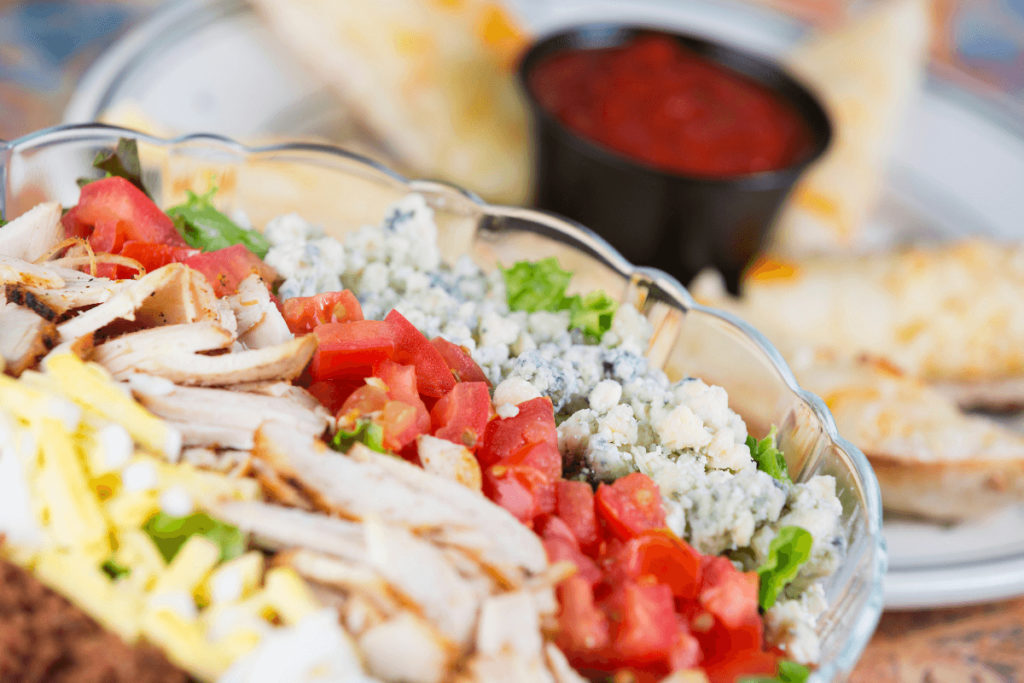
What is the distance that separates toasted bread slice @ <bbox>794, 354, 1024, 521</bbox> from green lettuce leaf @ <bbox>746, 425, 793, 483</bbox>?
90cm

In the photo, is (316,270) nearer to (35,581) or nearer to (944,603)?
(35,581)

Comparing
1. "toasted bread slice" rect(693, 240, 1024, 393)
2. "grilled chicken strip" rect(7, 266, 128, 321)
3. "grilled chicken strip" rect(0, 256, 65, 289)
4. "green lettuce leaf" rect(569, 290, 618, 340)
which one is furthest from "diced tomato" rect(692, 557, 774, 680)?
"toasted bread slice" rect(693, 240, 1024, 393)

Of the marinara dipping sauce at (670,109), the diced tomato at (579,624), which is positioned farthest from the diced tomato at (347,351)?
the marinara dipping sauce at (670,109)

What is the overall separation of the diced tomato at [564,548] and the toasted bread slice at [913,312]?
185 centimetres

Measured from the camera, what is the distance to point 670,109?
3.62 m

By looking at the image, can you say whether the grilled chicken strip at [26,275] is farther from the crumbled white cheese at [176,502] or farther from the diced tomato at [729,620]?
the diced tomato at [729,620]

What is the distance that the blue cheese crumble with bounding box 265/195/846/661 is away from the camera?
62.1 inches

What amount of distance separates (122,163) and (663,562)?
5.33ft

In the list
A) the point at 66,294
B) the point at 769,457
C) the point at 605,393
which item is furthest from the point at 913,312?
the point at 66,294

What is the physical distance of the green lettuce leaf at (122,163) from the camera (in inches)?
82.7

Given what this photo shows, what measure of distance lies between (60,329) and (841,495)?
155 centimetres

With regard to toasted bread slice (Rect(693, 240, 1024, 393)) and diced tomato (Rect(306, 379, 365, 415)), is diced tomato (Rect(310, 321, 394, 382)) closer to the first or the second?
diced tomato (Rect(306, 379, 365, 415))

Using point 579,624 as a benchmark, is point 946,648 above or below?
below

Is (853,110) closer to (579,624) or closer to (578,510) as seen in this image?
(578,510)
